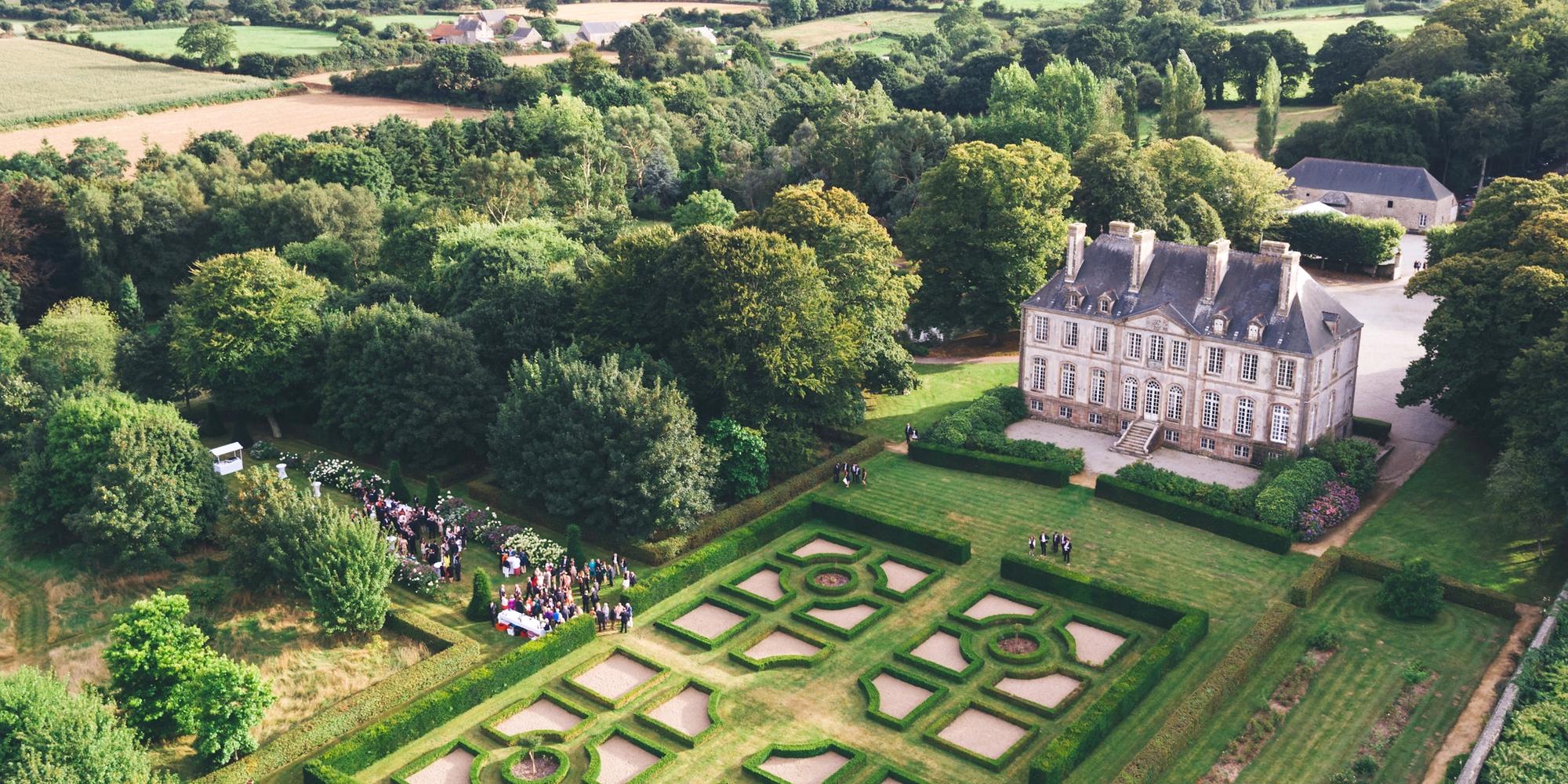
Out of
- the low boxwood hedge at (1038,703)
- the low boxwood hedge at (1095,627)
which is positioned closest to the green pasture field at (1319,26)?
the low boxwood hedge at (1095,627)

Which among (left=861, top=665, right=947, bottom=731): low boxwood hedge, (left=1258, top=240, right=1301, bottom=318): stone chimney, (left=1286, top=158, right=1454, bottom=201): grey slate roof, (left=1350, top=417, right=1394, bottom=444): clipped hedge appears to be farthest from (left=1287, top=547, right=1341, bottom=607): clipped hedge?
(left=1286, top=158, right=1454, bottom=201): grey slate roof

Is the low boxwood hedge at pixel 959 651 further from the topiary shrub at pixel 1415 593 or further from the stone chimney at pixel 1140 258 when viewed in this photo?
the stone chimney at pixel 1140 258

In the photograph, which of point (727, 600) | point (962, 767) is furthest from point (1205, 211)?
point (962, 767)

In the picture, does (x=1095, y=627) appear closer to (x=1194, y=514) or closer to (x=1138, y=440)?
(x=1194, y=514)

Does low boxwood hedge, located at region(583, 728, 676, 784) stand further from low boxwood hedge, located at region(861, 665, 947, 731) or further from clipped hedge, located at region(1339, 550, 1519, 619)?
clipped hedge, located at region(1339, 550, 1519, 619)

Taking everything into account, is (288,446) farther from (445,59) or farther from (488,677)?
(445,59)

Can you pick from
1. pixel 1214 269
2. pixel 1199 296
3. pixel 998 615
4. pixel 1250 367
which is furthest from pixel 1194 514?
pixel 1214 269
